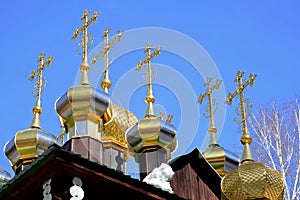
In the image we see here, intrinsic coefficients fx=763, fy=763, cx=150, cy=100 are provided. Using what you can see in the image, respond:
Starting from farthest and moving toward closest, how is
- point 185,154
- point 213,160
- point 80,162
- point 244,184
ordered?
point 213,160
point 185,154
point 244,184
point 80,162

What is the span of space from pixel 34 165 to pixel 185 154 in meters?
4.45

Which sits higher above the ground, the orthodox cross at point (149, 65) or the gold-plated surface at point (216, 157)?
the orthodox cross at point (149, 65)

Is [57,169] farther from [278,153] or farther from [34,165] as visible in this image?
[278,153]

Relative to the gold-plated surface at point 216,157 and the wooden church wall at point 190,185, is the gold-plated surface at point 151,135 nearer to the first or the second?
the wooden church wall at point 190,185

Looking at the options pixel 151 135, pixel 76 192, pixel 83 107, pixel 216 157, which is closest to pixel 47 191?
pixel 76 192

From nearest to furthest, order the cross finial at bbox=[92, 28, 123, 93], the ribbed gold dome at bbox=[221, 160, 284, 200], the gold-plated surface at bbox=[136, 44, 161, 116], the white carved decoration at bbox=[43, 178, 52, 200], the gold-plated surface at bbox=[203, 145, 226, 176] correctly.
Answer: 1. the white carved decoration at bbox=[43, 178, 52, 200]
2. the ribbed gold dome at bbox=[221, 160, 284, 200]
3. the gold-plated surface at bbox=[136, 44, 161, 116]
4. the cross finial at bbox=[92, 28, 123, 93]
5. the gold-plated surface at bbox=[203, 145, 226, 176]

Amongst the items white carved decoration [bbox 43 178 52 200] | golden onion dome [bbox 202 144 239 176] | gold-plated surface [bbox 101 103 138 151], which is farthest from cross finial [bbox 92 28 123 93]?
white carved decoration [bbox 43 178 52 200]

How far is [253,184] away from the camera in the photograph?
10.2 m

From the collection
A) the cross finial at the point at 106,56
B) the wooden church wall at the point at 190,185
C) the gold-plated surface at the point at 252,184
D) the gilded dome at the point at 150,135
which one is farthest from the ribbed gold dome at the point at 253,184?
the cross finial at the point at 106,56

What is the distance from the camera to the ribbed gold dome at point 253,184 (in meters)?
10.2

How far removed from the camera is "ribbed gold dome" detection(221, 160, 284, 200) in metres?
10.2

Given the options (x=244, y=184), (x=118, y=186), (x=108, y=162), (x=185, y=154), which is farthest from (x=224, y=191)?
(x=118, y=186)

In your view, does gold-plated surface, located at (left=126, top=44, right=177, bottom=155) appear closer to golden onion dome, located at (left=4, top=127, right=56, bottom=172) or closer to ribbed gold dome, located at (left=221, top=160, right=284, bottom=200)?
golden onion dome, located at (left=4, top=127, right=56, bottom=172)

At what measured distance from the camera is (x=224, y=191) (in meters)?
10.4
